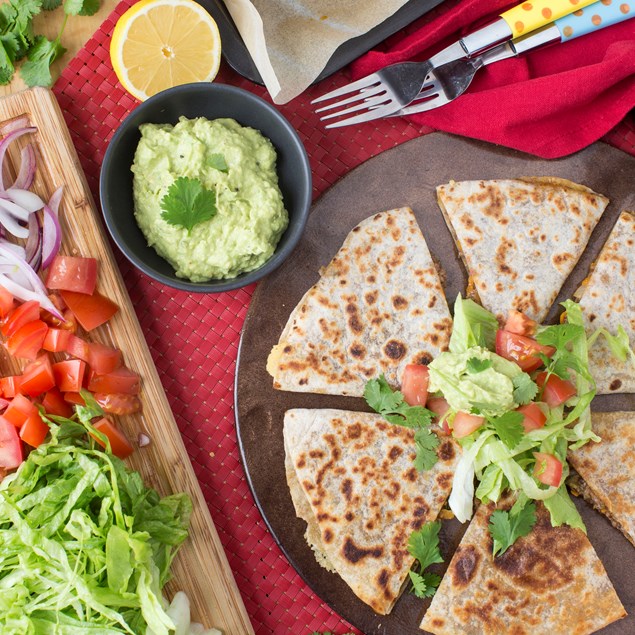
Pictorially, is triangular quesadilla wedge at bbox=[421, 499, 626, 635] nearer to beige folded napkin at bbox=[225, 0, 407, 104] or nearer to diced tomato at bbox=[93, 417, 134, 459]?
diced tomato at bbox=[93, 417, 134, 459]

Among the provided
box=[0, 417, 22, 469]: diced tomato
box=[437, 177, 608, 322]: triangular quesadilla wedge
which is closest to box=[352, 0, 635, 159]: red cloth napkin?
box=[437, 177, 608, 322]: triangular quesadilla wedge

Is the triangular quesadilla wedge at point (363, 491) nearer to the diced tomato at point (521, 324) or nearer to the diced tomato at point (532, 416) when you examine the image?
the diced tomato at point (532, 416)

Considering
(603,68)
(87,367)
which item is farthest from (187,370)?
(603,68)

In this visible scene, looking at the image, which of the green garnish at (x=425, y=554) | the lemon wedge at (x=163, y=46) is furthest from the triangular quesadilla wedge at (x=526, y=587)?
the lemon wedge at (x=163, y=46)

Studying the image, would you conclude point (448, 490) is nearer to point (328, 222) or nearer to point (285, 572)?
point (285, 572)

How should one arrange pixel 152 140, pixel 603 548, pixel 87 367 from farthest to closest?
pixel 603 548 → pixel 87 367 → pixel 152 140

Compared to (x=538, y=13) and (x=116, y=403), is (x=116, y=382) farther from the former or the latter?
(x=538, y=13)

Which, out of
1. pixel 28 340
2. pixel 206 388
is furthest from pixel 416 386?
pixel 28 340
